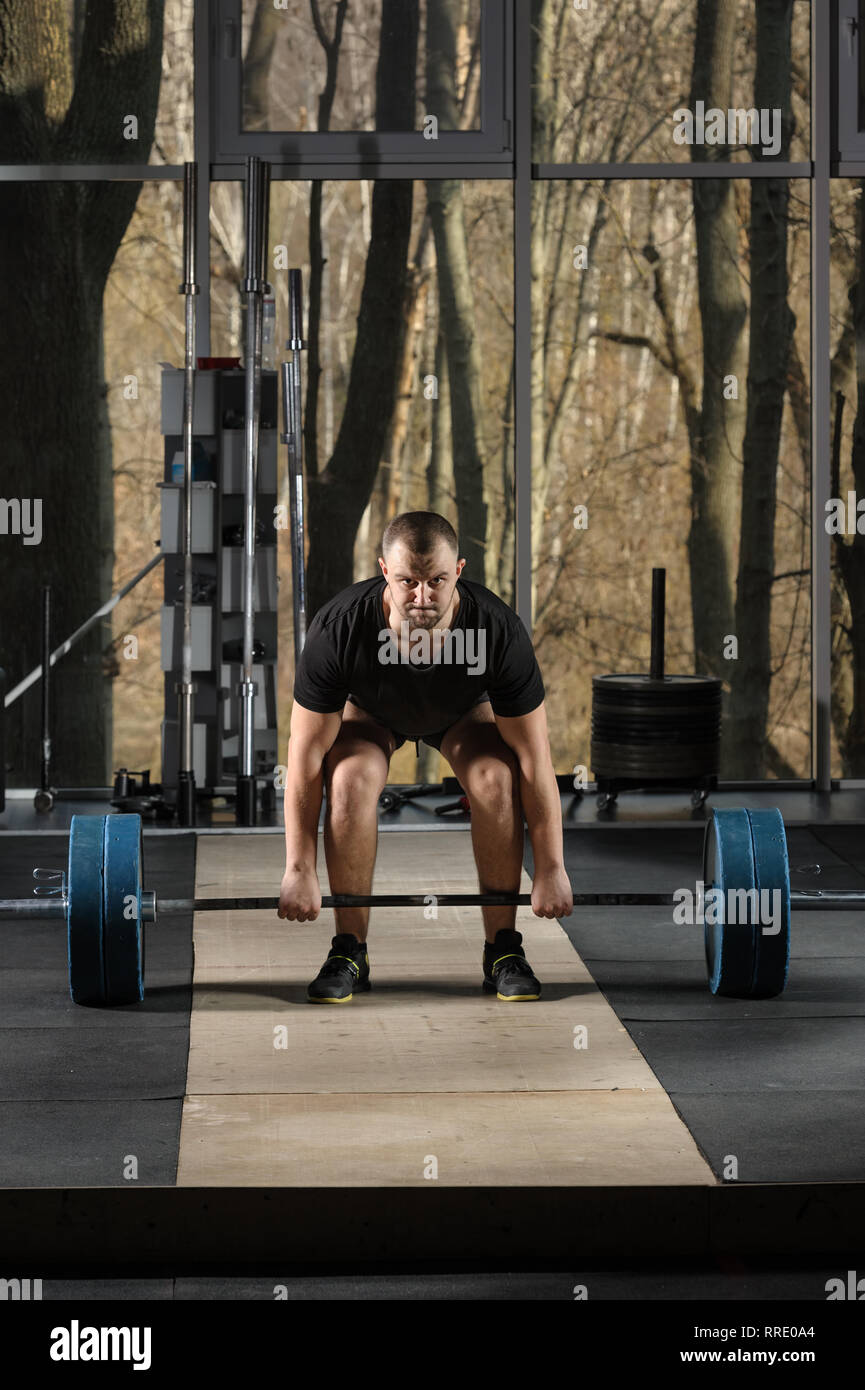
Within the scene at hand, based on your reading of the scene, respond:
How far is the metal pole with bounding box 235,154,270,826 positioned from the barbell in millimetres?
2112

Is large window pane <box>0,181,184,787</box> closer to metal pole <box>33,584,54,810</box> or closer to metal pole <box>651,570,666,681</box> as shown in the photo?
metal pole <box>33,584,54,810</box>

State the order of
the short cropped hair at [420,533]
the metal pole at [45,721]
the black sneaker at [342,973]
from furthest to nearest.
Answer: the metal pole at [45,721] → the black sneaker at [342,973] → the short cropped hair at [420,533]

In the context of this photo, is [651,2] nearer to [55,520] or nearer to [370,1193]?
[55,520]

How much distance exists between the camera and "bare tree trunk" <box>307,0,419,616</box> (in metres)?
6.67

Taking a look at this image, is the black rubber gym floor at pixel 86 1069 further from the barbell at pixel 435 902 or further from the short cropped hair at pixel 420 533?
the short cropped hair at pixel 420 533

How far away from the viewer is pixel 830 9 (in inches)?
260

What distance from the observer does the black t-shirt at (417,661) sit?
3416 millimetres

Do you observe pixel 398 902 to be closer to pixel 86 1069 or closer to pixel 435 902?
Answer: pixel 435 902

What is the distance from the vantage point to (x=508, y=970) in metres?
3.67

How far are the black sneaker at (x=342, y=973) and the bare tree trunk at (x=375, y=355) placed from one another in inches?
124

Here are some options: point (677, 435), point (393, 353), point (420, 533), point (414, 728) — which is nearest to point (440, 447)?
point (393, 353)

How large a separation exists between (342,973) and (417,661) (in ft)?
2.21

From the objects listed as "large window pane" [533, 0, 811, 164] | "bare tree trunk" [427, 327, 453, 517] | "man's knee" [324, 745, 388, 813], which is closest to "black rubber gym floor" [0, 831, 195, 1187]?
"man's knee" [324, 745, 388, 813]

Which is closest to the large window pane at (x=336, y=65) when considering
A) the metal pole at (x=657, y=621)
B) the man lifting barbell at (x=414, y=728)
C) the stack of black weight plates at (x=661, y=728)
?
the metal pole at (x=657, y=621)
